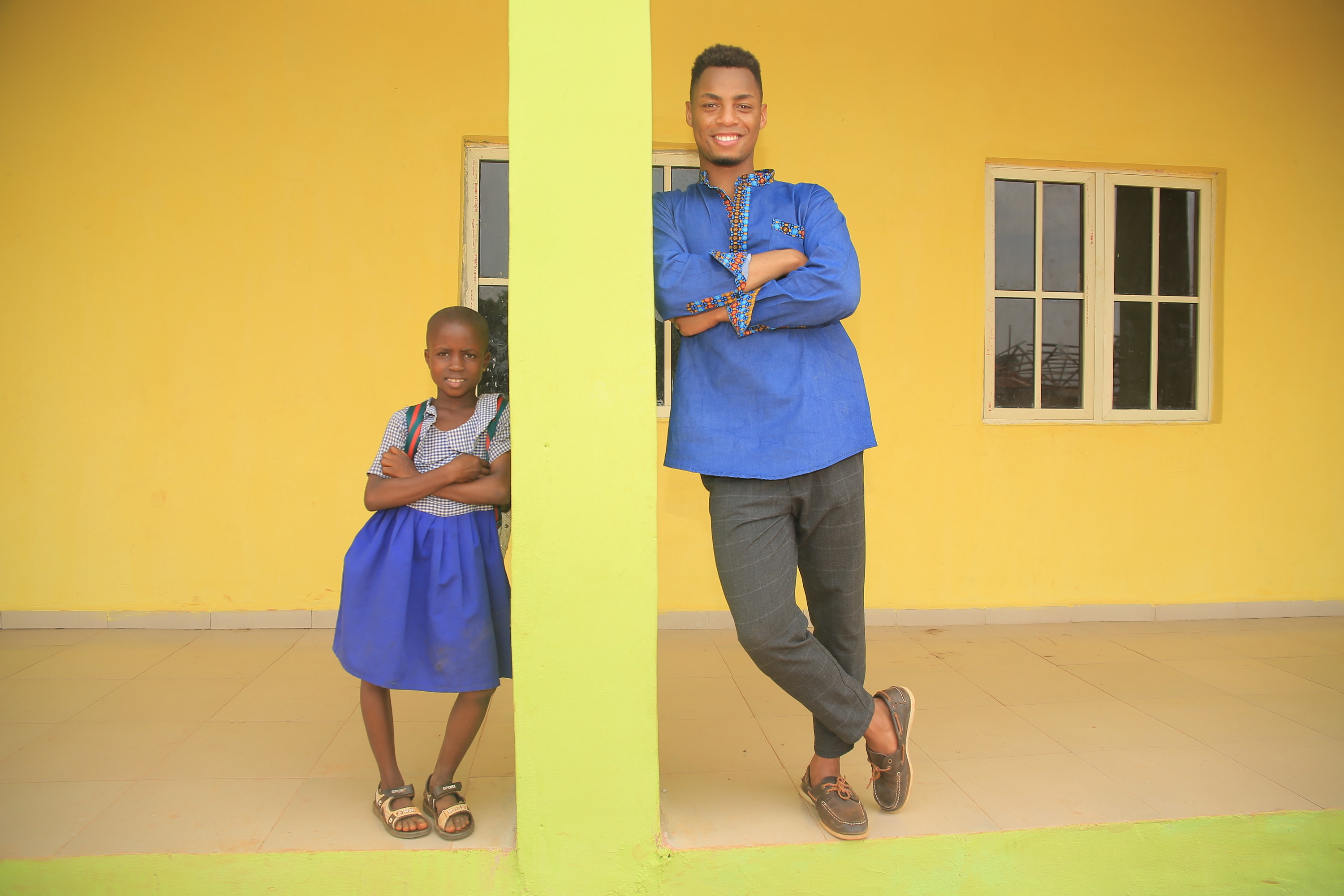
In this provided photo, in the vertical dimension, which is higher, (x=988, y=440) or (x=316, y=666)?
(x=988, y=440)

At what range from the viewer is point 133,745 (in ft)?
8.40

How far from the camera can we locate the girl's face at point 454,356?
2.08 meters

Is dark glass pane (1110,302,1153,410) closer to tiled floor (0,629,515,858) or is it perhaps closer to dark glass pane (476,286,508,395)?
dark glass pane (476,286,508,395)

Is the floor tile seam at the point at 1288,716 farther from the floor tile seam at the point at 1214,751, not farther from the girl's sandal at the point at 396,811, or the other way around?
the girl's sandal at the point at 396,811

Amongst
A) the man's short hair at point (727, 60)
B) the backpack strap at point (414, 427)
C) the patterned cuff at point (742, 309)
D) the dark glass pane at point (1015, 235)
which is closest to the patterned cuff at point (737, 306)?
the patterned cuff at point (742, 309)

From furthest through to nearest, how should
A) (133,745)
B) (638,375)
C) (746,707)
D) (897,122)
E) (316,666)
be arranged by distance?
(897,122), (316,666), (746,707), (133,745), (638,375)

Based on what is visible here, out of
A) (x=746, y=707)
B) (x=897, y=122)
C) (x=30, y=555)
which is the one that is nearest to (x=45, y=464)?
(x=30, y=555)

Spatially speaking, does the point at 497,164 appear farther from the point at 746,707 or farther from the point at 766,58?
the point at 746,707

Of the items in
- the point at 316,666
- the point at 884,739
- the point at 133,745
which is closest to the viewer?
the point at 884,739

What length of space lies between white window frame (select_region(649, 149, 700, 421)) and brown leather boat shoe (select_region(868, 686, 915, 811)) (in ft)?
7.27

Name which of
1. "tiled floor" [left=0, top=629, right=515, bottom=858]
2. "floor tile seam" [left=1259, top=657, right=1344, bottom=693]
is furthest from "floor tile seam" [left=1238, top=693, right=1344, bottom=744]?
"tiled floor" [left=0, top=629, right=515, bottom=858]

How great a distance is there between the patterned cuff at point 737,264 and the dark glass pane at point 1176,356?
136 inches

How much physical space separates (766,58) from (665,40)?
19.9 inches

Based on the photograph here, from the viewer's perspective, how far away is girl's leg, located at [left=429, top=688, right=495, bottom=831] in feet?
6.67
